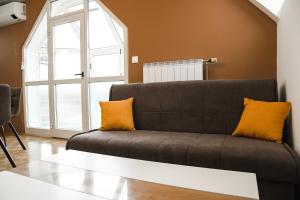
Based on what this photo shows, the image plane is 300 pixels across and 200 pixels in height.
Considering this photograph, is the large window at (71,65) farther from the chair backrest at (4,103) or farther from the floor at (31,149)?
the chair backrest at (4,103)

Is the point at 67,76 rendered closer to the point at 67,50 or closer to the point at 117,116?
the point at 67,50

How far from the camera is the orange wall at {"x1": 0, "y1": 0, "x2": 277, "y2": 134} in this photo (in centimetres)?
264

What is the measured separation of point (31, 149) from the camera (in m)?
3.38

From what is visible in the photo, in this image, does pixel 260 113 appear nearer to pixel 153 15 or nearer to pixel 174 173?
pixel 174 173

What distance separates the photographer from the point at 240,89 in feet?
7.21

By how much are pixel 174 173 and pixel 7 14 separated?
489 centimetres

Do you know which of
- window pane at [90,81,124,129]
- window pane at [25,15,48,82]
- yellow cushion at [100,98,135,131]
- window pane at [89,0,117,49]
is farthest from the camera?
window pane at [25,15,48,82]

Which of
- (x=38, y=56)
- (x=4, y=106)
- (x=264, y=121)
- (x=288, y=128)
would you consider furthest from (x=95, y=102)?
(x=288, y=128)

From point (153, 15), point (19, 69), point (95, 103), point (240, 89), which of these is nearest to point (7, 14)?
point (19, 69)

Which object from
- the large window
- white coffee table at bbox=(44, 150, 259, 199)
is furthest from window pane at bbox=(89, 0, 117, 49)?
white coffee table at bbox=(44, 150, 259, 199)

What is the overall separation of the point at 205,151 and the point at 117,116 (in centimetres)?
111

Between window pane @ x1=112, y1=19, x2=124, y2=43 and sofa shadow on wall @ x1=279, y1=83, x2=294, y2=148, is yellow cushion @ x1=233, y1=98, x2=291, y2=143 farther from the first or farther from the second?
window pane @ x1=112, y1=19, x2=124, y2=43

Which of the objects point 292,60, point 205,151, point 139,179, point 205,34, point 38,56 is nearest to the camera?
point 139,179

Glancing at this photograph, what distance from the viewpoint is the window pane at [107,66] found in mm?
3623
